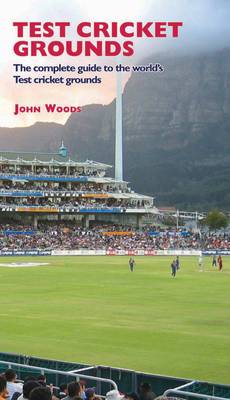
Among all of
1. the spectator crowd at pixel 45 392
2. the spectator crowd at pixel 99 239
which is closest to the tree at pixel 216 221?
the spectator crowd at pixel 99 239

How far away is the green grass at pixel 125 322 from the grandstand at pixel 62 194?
6288cm

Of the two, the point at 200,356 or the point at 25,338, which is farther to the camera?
the point at 25,338

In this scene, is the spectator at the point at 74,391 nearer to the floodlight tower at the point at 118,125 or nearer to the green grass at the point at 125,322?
the green grass at the point at 125,322

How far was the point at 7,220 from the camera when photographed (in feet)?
357

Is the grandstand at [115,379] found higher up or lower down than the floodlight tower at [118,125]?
lower down

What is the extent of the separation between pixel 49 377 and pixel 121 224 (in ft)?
338

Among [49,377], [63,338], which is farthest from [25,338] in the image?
[49,377]

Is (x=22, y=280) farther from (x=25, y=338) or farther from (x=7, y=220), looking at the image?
(x=7, y=220)

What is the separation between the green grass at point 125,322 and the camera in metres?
19.0

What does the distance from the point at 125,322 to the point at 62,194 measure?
85.7 m

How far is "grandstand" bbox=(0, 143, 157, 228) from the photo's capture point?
10706 cm

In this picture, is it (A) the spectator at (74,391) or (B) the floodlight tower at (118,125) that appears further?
(B) the floodlight tower at (118,125)

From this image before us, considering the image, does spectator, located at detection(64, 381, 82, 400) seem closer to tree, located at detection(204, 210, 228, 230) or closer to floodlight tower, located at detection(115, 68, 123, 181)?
floodlight tower, located at detection(115, 68, 123, 181)

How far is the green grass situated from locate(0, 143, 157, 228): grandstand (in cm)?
6288
